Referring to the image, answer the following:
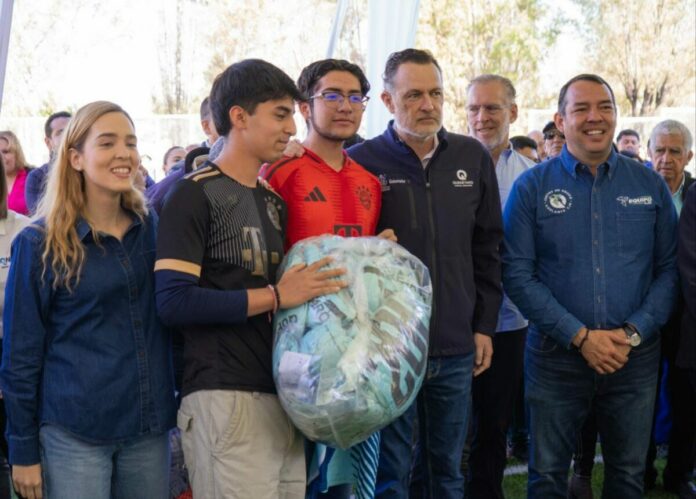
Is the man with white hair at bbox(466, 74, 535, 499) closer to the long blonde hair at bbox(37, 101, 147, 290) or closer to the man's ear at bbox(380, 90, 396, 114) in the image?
the man's ear at bbox(380, 90, 396, 114)

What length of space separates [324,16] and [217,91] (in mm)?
19271

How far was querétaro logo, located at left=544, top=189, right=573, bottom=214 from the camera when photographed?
3426 millimetres

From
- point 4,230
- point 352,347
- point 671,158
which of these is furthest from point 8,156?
point 352,347

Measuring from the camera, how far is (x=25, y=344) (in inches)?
96.8

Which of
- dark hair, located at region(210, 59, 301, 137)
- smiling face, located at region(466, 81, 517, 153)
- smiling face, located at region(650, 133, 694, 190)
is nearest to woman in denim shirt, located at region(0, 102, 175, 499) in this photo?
dark hair, located at region(210, 59, 301, 137)

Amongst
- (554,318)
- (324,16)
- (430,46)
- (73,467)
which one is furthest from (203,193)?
(430,46)

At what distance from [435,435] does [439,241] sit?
2.55ft

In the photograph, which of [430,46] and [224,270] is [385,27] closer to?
[224,270]

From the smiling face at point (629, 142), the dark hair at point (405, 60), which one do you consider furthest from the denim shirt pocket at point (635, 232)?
the smiling face at point (629, 142)

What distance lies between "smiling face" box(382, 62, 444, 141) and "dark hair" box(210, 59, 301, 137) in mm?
793

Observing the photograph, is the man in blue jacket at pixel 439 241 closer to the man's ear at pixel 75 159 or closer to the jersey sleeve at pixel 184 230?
the jersey sleeve at pixel 184 230

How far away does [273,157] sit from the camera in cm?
257

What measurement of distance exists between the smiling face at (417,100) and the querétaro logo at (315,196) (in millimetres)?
573

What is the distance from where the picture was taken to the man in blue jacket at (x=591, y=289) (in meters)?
3.33
